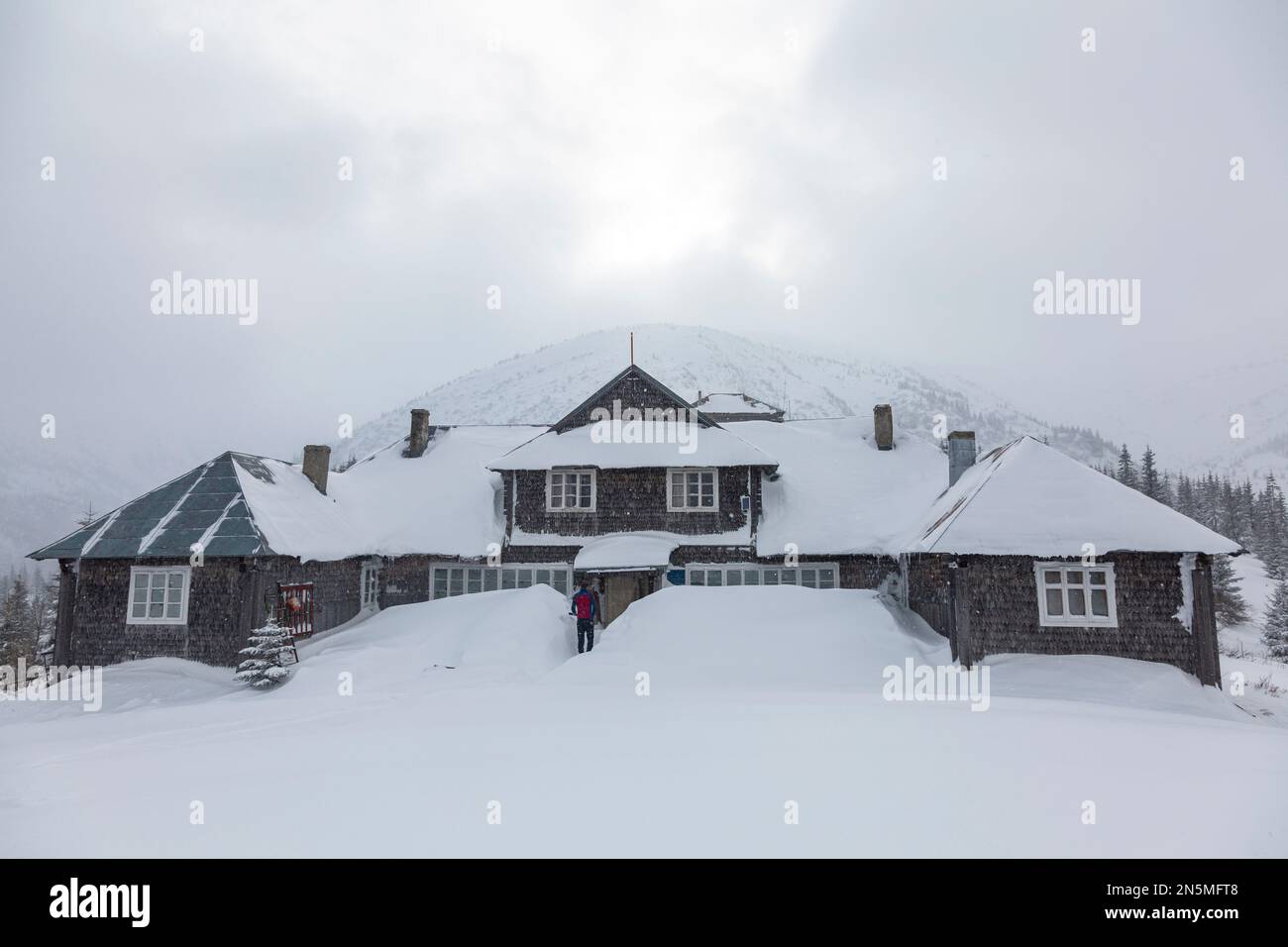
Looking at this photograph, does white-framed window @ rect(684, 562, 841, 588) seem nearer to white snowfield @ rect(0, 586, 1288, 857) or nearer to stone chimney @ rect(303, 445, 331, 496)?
white snowfield @ rect(0, 586, 1288, 857)

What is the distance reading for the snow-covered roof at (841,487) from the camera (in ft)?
71.0

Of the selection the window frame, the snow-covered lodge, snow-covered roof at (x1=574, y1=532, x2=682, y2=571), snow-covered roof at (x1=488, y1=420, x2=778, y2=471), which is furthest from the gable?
snow-covered roof at (x1=574, y1=532, x2=682, y2=571)

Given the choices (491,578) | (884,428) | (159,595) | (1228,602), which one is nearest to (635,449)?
(491,578)

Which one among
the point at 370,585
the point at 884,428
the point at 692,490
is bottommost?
the point at 370,585

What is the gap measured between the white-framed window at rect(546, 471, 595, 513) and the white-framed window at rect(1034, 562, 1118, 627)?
524 inches

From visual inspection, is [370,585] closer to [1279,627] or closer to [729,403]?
[729,403]

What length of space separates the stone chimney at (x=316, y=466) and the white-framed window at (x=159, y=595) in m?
6.26

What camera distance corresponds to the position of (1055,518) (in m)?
14.8

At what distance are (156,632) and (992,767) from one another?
1931 cm

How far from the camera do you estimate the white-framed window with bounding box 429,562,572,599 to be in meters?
22.6
